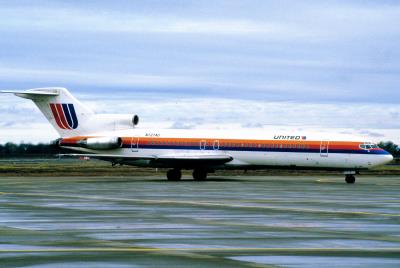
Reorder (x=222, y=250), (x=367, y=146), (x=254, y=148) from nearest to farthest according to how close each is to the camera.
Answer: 1. (x=222, y=250)
2. (x=367, y=146)
3. (x=254, y=148)

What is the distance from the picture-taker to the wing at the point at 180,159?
5538cm

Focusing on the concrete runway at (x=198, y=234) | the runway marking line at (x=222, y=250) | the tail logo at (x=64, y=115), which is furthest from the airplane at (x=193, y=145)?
the runway marking line at (x=222, y=250)

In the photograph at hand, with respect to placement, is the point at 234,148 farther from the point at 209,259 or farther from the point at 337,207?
the point at 209,259

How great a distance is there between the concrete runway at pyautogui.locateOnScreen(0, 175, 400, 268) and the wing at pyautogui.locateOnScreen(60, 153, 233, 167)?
26345mm

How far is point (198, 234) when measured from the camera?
17.0 meters

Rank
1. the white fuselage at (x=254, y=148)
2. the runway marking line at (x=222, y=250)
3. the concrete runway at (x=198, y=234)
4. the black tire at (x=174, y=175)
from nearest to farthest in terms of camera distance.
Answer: the concrete runway at (x=198, y=234) < the runway marking line at (x=222, y=250) < the white fuselage at (x=254, y=148) < the black tire at (x=174, y=175)

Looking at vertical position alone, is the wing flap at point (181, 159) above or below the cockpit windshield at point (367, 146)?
below

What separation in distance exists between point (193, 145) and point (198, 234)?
130ft

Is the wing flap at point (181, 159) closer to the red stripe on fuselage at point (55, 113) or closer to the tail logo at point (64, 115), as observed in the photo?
the tail logo at point (64, 115)

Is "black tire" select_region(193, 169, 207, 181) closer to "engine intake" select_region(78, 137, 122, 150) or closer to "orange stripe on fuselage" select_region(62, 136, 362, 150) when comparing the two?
"orange stripe on fuselage" select_region(62, 136, 362, 150)

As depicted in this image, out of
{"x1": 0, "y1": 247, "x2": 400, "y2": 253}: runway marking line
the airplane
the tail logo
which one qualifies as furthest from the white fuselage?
{"x1": 0, "y1": 247, "x2": 400, "y2": 253}: runway marking line

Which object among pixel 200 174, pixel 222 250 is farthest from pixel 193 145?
pixel 222 250

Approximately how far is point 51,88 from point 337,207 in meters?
38.2

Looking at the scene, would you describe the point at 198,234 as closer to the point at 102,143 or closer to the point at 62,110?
the point at 102,143
